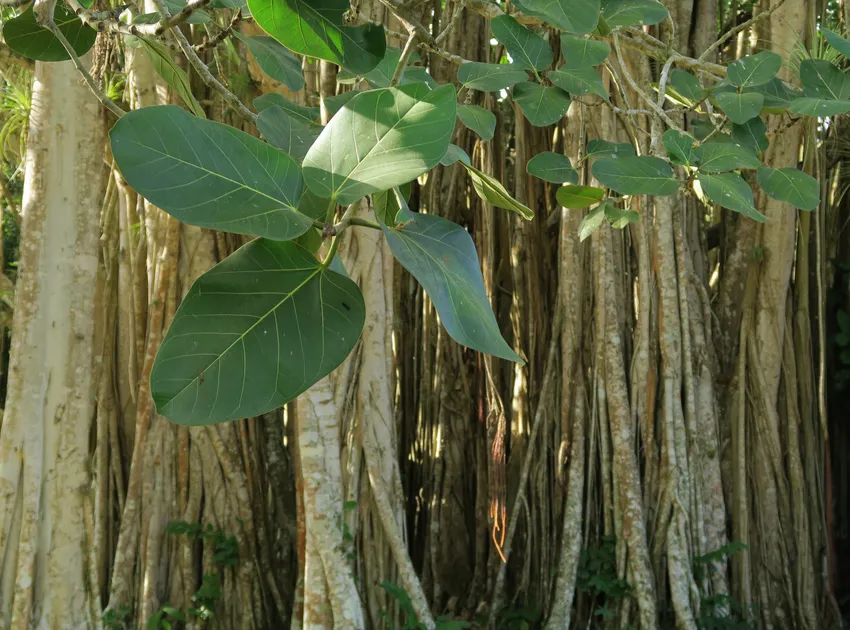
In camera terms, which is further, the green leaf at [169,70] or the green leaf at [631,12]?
the green leaf at [631,12]

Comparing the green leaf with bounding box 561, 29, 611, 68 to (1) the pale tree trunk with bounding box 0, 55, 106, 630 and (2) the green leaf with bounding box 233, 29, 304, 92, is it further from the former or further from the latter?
(1) the pale tree trunk with bounding box 0, 55, 106, 630

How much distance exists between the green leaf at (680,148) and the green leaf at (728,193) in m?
0.05

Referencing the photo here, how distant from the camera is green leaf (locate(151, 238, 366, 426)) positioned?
0.40 meters

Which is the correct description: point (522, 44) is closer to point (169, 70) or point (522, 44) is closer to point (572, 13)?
point (572, 13)

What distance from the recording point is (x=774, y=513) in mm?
3316

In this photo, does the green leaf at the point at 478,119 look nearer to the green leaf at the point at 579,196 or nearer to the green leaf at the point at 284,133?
the green leaf at the point at 579,196

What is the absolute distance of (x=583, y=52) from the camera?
1031 millimetres

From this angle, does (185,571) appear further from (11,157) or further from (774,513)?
(11,157)

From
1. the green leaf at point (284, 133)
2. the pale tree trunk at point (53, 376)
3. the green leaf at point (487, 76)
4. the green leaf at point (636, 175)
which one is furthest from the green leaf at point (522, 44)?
the pale tree trunk at point (53, 376)

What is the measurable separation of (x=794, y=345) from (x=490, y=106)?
5.16 ft

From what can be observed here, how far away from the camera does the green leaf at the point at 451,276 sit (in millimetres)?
405

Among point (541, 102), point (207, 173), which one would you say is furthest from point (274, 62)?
point (207, 173)

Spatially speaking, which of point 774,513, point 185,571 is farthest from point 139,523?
point 774,513

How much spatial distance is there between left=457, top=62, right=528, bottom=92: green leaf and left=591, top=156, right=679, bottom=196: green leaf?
157 millimetres
